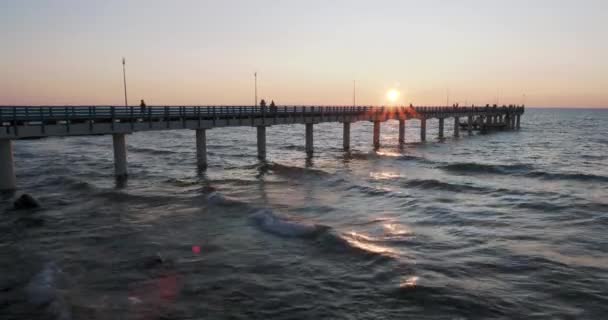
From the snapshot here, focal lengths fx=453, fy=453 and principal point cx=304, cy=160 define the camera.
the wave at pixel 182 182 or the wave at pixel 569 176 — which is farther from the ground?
the wave at pixel 182 182

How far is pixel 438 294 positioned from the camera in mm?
13648

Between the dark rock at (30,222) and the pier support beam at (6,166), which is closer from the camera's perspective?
the dark rock at (30,222)

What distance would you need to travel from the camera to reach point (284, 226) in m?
20.8

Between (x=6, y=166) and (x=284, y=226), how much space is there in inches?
708

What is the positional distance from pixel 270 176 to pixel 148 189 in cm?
1026

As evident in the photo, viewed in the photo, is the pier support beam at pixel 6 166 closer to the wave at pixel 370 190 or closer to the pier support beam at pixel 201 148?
the pier support beam at pixel 201 148

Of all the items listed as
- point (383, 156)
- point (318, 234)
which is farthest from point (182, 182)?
point (383, 156)

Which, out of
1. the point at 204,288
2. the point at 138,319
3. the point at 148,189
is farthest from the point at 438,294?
the point at 148,189

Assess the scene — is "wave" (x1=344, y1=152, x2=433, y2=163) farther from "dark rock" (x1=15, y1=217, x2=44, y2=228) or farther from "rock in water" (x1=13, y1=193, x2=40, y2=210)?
"dark rock" (x1=15, y1=217, x2=44, y2=228)

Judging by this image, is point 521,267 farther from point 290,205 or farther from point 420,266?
point 290,205

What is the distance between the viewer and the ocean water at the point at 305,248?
42.2 feet

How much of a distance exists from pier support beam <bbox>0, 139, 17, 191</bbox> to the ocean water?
1.65m

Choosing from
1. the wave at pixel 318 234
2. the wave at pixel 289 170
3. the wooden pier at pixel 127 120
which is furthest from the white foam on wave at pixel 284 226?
the wave at pixel 289 170

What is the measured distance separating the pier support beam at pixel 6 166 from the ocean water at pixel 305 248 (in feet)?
5.41
